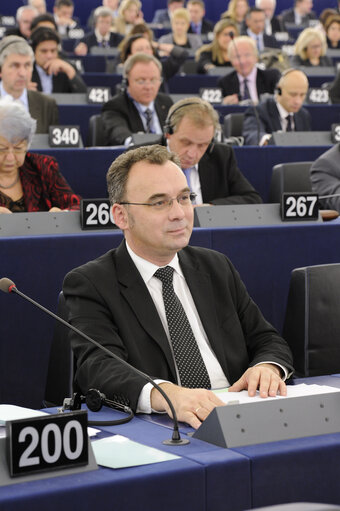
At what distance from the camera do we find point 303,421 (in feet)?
5.43

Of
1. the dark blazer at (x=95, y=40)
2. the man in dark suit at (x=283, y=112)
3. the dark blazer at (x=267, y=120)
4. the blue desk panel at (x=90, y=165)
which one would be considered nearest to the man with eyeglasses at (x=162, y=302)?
the blue desk panel at (x=90, y=165)

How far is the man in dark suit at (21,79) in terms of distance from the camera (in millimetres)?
5488

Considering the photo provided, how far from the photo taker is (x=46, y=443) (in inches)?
56.4

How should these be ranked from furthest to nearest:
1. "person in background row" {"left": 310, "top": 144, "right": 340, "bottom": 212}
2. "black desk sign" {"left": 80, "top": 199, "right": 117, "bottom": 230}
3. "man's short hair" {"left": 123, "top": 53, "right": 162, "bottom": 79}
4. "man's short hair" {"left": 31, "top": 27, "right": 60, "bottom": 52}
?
1. "man's short hair" {"left": 31, "top": 27, "right": 60, "bottom": 52}
2. "man's short hair" {"left": 123, "top": 53, "right": 162, "bottom": 79}
3. "person in background row" {"left": 310, "top": 144, "right": 340, "bottom": 212}
4. "black desk sign" {"left": 80, "top": 199, "right": 117, "bottom": 230}

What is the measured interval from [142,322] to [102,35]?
9.77m

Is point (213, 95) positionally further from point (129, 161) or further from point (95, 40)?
point (129, 161)

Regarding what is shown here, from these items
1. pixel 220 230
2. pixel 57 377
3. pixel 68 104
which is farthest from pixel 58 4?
pixel 57 377

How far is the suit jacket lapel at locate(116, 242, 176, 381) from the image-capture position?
2137 mm

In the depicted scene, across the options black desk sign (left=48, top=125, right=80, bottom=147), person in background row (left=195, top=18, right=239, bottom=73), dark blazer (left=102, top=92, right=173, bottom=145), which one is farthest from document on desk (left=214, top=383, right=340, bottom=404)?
person in background row (left=195, top=18, right=239, bottom=73)

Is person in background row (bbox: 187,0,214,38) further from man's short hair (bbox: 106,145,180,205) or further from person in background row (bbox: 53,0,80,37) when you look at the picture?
man's short hair (bbox: 106,145,180,205)

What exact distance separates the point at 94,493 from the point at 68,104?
5.89 metres

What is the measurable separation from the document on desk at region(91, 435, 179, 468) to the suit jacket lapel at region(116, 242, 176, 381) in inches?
20.7

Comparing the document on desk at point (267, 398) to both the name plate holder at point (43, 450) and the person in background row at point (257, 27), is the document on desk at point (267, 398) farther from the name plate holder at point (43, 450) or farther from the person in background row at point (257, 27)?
the person in background row at point (257, 27)

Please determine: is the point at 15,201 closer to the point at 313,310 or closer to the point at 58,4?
the point at 313,310
